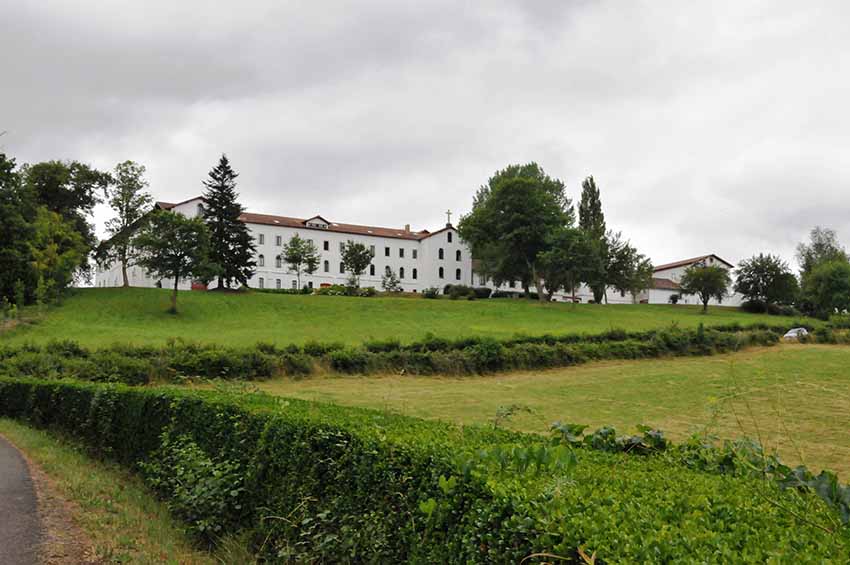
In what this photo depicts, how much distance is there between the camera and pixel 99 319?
43.5 meters

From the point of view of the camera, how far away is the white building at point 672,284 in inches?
3516

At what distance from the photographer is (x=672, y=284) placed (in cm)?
9712

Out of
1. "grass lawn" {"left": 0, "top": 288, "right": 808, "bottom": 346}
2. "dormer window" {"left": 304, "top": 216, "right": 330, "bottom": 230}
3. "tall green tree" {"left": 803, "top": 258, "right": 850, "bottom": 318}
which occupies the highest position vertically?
"dormer window" {"left": 304, "top": 216, "right": 330, "bottom": 230}

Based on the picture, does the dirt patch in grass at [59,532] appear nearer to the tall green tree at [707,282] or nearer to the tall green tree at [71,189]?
the tall green tree at [71,189]

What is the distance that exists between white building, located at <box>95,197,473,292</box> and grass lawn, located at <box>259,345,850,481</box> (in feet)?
167

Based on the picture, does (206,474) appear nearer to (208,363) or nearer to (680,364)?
(208,363)

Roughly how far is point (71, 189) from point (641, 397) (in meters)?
60.3

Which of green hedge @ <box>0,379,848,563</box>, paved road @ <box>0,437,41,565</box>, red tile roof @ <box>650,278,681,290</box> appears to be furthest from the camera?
red tile roof @ <box>650,278,681,290</box>

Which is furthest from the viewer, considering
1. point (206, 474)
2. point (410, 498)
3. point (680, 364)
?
point (680, 364)

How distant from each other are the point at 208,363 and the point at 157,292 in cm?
3205

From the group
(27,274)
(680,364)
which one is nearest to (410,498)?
(680,364)

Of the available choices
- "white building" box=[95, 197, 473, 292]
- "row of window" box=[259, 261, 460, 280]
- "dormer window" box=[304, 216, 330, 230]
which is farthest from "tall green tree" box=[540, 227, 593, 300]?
"dormer window" box=[304, 216, 330, 230]

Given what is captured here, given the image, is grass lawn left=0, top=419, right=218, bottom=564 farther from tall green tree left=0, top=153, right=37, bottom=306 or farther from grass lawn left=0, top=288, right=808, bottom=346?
tall green tree left=0, top=153, right=37, bottom=306

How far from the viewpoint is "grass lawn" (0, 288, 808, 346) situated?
38125 millimetres
